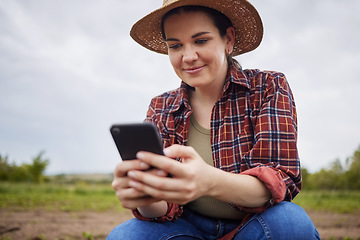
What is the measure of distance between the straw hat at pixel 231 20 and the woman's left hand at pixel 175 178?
1.10 metres

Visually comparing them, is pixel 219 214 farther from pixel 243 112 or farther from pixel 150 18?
pixel 150 18

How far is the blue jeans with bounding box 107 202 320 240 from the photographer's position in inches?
57.5

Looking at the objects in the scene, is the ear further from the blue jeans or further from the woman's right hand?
the woman's right hand

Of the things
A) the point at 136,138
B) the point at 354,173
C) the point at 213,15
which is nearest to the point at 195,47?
the point at 213,15

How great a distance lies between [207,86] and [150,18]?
0.68 m

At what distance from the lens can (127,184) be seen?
49.0 inches

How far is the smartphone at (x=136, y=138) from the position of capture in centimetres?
112

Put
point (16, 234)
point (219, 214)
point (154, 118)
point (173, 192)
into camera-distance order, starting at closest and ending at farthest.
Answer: point (173, 192)
point (219, 214)
point (154, 118)
point (16, 234)

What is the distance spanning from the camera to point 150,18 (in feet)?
6.97

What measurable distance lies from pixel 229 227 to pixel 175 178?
0.87 meters

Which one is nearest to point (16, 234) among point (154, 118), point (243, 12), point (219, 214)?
point (154, 118)

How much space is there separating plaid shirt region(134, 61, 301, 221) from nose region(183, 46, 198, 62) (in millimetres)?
320

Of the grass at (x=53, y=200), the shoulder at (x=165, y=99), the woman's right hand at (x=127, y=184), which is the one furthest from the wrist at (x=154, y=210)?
the grass at (x=53, y=200)

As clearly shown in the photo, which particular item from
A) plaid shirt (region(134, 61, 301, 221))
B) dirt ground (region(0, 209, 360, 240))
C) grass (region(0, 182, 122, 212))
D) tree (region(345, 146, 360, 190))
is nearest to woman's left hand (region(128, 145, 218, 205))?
plaid shirt (region(134, 61, 301, 221))
